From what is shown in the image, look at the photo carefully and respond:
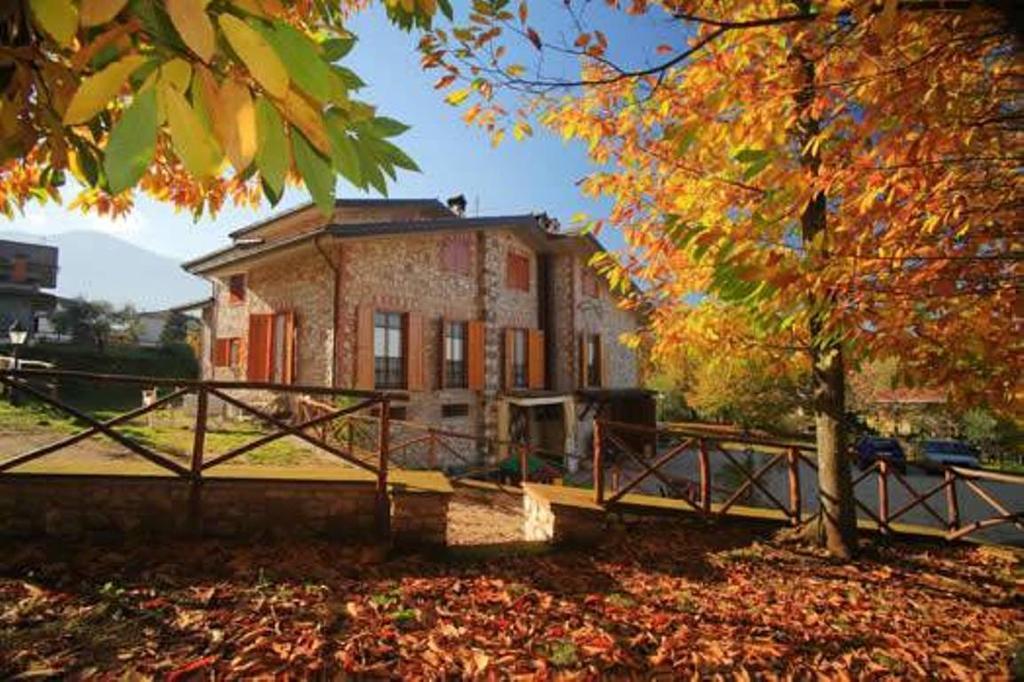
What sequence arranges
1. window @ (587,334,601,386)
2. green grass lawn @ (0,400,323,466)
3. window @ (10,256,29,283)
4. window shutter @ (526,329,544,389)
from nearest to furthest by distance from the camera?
green grass lawn @ (0,400,323,466) < window shutter @ (526,329,544,389) < window @ (587,334,601,386) < window @ (10,256,29,283)

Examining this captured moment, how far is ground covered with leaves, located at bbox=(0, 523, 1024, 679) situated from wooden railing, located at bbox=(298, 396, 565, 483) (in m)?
4.71

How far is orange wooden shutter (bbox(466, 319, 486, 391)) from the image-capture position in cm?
1363

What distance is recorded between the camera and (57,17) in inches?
34.6

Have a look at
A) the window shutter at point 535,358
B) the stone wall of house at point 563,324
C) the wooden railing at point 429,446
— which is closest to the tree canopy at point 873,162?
the wooden railing at point 429,446

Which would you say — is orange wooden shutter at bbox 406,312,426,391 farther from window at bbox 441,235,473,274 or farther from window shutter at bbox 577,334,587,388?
window shutter at bbox 577,334,587,388

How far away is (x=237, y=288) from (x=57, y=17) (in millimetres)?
15782

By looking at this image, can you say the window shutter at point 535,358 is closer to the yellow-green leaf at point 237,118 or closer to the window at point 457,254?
the window at point 457,254

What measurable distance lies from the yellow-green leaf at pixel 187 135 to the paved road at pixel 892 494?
1217 cm

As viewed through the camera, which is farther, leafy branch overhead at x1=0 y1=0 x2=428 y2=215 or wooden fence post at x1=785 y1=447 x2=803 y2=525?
wooden fence post at x1=785 y1=447 x2=803 y2=525

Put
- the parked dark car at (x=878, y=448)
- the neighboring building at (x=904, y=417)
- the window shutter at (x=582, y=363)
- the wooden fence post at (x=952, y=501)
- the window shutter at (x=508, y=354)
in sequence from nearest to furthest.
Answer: the wooden fence post at (x=952, y=501), the window shutter at (x=508, y=354), the window shutter at (x=582, y=363), the parked dark car at (x=878, y=448), the neighboring building at (x=904, y=417)

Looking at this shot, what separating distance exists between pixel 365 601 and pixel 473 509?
436cm

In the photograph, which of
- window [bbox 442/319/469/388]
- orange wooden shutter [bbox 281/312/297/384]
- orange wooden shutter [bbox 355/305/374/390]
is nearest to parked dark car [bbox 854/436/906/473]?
window [bbox 442/319/469/388]

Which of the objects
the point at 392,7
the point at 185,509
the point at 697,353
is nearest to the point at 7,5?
the point at 392,7

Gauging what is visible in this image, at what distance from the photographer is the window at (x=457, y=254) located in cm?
1345
